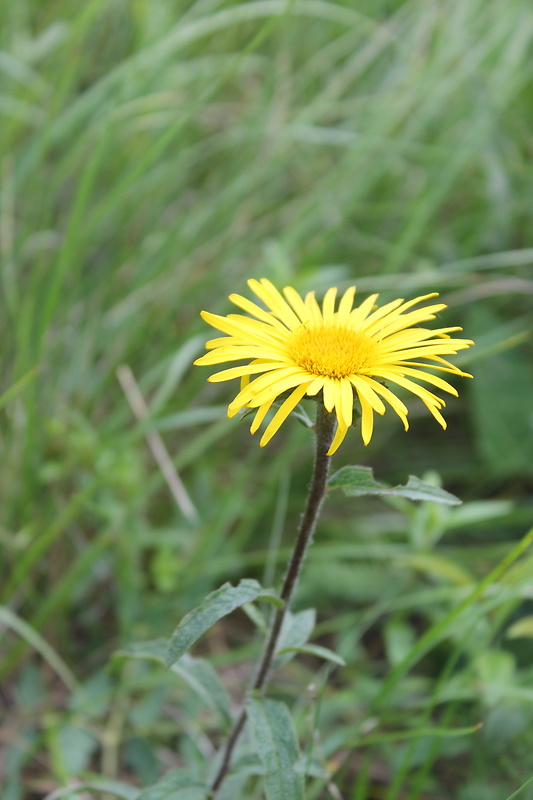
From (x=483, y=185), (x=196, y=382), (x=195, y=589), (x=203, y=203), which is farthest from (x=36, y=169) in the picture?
(x=483, y=185)

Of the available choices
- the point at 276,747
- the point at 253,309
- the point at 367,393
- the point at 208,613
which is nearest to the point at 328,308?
the point at 253,309

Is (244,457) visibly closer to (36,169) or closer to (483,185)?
(36,169)

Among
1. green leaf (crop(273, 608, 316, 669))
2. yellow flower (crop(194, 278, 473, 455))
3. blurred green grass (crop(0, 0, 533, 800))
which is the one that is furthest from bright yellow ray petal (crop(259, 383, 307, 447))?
blurred green grass (crop(0, 0, 533, 800))

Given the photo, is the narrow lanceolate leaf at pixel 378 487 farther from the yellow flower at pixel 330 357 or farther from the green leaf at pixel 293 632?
the green leaf at pixel 293 632

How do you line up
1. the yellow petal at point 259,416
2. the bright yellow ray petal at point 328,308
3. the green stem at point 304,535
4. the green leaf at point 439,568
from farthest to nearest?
1. the green leaf at point 439,568
2. the bright yellow ray petal at point 328,308
3. the green stem at point 304,535
4. the yellow petal at point 259,416

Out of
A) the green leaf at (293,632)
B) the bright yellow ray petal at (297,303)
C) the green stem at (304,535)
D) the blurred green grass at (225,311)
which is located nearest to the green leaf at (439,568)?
the blurred green grass at (225,311)

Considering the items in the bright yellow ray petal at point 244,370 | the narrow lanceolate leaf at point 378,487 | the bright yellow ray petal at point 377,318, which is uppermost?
the bright yellow ray petal at point 377,318
